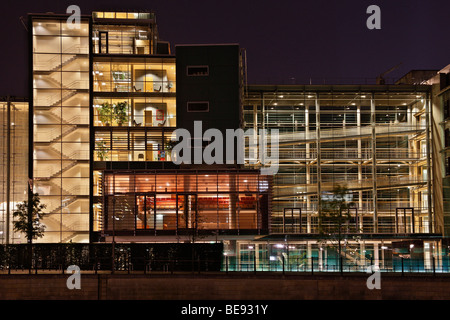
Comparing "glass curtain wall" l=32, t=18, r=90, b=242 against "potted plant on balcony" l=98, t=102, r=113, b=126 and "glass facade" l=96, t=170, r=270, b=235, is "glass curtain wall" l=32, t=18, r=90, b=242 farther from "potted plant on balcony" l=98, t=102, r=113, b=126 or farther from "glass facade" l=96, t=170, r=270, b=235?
"glass facade" l=96, t=170, r=270, b=235

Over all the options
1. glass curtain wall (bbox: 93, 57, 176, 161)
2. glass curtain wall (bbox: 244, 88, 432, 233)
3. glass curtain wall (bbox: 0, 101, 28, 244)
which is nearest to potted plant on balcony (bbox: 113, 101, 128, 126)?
glass curtain wall (bbox: 93, 57, 176, 161)

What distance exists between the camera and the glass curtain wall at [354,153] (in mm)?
67250

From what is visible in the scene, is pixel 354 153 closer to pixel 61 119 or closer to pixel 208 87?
pixel 208 87

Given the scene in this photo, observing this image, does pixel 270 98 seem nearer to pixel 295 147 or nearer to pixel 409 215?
pixel 295 147

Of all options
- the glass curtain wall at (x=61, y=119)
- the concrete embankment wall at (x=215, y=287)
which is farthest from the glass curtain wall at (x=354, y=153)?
the concrete embankment wall at (x=215, y=287)

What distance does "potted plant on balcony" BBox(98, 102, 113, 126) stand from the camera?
2317 inches

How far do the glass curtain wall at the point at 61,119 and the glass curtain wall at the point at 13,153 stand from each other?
35.8 ft

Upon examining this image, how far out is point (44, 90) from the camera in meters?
57.9

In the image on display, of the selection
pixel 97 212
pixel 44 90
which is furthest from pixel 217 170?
pixel 44 90

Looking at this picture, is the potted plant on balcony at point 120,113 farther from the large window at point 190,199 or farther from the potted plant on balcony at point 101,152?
the large window at point 190,199

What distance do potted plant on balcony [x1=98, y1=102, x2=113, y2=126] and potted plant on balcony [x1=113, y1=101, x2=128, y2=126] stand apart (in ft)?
1.79

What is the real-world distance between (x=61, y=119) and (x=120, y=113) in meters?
5.37

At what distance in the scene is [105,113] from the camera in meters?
59.0

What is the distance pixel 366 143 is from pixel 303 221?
11320 mm
